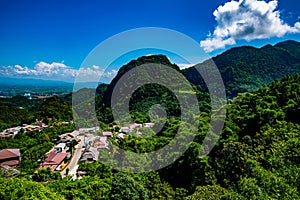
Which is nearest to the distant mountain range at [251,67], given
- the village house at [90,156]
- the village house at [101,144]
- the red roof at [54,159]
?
the village house at [101,144]

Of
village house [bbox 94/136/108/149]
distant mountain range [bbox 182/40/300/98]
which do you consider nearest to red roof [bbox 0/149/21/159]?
village house [bbox 94/136/108/149]

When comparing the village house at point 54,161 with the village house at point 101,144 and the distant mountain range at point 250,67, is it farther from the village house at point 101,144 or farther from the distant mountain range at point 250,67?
the distant mountain range at point 250,67

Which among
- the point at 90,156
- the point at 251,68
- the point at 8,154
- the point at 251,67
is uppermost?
the point at 251,67

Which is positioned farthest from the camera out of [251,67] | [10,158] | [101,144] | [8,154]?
[251,67]

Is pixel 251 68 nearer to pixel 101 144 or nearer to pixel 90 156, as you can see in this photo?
pixel 101 144

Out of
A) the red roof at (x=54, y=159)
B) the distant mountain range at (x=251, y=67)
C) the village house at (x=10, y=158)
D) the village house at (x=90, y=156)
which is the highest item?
the distant mountain range at (x=251, y=67)

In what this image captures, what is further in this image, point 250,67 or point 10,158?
point 250,67

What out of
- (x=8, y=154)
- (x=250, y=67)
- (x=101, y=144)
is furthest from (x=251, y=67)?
(x=8, y=154)

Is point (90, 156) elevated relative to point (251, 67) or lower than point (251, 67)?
lower

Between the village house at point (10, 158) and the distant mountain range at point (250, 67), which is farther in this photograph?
the distant mountain range at point (250, 67)

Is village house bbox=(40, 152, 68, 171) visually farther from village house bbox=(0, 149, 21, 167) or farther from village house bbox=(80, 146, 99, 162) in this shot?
village house bbox=(0, 149, 21, 167)
